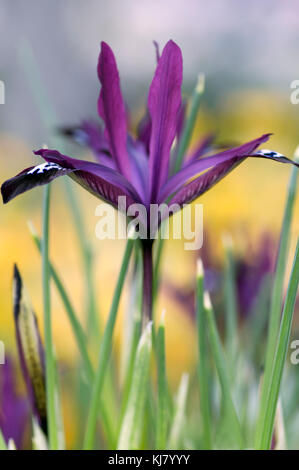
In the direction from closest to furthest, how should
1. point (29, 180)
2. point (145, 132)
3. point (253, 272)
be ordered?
point (29, 180), point (145, 132), point (253, 272)

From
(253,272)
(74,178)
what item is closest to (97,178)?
(74,178)

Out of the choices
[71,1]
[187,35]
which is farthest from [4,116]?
[187,35]

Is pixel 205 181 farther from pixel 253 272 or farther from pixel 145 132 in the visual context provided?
pixel 253 272

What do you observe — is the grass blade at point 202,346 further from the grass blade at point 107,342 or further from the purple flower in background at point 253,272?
the purple flower in background at point 253,272

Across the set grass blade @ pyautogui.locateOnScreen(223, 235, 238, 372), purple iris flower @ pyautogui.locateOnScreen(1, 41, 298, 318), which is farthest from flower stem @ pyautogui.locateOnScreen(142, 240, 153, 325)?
grass blade @ pyautogui.locateOnScreen(223, 235, 238, 372)

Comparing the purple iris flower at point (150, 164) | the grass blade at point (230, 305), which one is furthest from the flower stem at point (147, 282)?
the grass blade at point (230, 305)

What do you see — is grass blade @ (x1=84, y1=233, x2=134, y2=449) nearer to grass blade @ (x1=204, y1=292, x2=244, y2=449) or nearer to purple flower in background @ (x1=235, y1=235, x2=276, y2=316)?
grass blade @ (x1=204, y1=292, x2=244, y2=449)

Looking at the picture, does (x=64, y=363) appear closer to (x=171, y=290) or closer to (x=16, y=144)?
(x=171, y=290)
